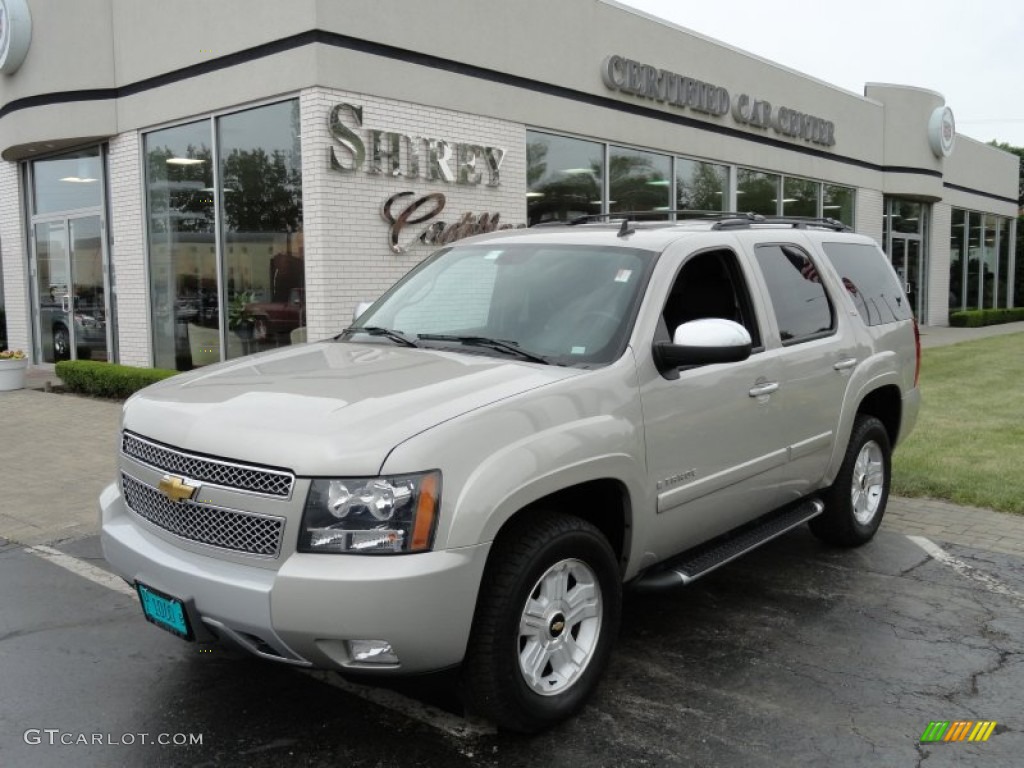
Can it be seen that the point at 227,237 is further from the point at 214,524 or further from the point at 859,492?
the point at 214,524

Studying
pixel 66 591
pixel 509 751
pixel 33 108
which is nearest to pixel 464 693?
pixel 509 751

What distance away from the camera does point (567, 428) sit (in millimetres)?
3426

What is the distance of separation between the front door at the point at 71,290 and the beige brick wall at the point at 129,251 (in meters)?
0.67

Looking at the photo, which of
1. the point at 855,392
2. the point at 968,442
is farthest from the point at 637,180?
the point at 855,392

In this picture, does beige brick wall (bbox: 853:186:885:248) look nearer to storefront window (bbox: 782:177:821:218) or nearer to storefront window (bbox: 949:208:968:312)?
storefront window (bbox: 782:177:821:218)

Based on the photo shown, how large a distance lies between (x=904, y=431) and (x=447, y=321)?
344cm

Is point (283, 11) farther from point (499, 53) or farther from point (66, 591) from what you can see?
point (66, 591)

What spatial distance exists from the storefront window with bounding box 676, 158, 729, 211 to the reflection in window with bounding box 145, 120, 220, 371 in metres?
7.97

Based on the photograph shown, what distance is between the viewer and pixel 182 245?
12781 millimetres

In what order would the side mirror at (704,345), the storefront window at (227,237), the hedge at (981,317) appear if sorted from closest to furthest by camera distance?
1. the side mirror at (704,345)
2. the storefront window at (227,237)
3. the hedge at (981,317)

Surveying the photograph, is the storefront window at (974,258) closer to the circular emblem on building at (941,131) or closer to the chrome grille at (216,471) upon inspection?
the circular emblem on building at (941,131)

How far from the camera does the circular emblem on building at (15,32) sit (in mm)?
13789

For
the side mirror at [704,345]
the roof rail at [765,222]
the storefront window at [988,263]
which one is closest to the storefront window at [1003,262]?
the storefront window at [988,263]

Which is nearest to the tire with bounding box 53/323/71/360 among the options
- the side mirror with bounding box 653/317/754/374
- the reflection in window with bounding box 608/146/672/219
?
the reflection in window with bounding box 608/146/672/219
